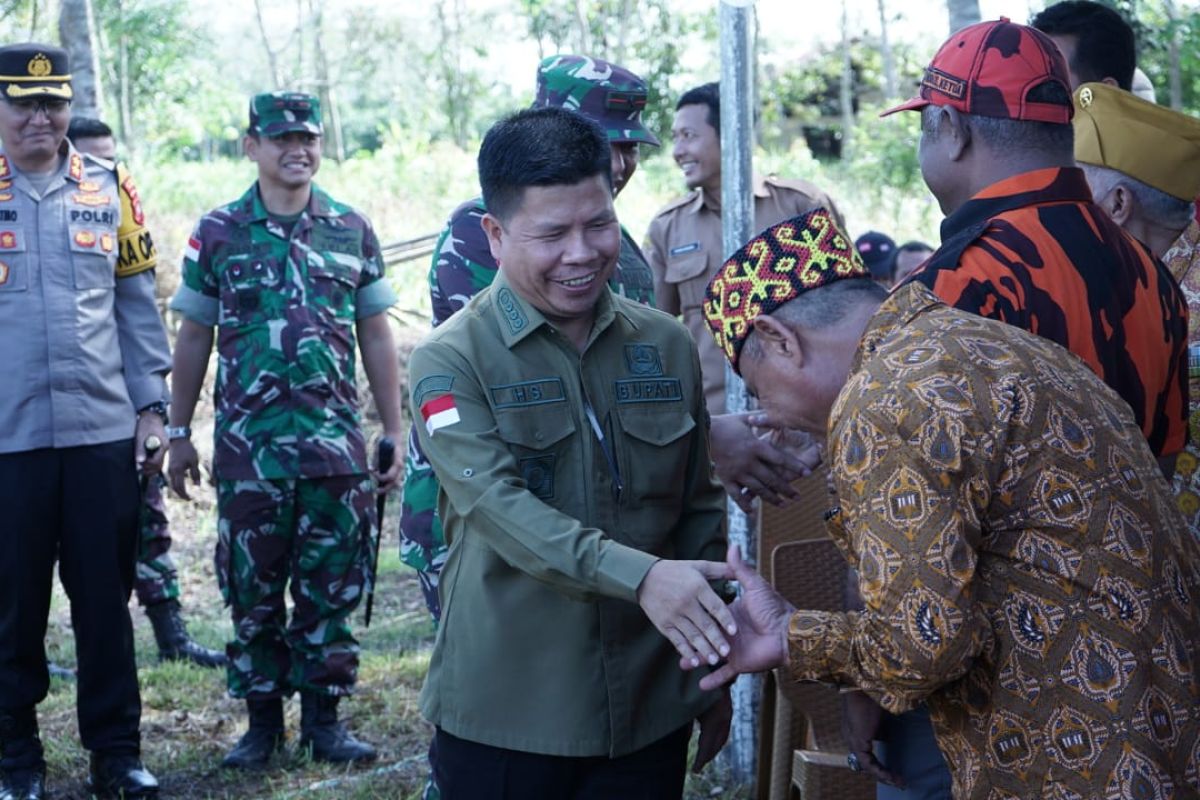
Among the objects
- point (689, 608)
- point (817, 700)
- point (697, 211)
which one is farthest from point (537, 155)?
point (697, 211)

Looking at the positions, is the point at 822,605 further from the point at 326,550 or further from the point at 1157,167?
the point at 326,550

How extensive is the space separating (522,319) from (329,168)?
2015 centimetres

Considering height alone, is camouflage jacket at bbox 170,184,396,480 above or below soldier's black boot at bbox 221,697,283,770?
above

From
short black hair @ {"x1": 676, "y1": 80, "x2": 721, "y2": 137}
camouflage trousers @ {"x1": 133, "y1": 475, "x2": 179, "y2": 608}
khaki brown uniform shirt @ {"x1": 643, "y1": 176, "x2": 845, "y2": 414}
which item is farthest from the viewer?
camouflage trousers @ {"x1": 133, "y1": 475, "x2": 179, "y2": 608}

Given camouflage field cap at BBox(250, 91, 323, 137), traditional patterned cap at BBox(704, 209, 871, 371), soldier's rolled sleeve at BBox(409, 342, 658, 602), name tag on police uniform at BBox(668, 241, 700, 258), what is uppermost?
camouflage field cap at BBox(250, 91, 323, 137)

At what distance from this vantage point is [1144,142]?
321 cm

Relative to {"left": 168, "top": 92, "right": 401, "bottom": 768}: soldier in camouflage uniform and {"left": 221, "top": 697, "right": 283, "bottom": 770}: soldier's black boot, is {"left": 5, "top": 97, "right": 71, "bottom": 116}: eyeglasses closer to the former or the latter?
{"left": 168, "top": 92, "right": 401, "bottom": 768}: soldier in camouflage uniform

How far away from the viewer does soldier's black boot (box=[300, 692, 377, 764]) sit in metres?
5.24

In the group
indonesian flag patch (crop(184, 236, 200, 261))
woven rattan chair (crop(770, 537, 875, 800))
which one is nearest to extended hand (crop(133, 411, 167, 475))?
indonesian flag patch (crop(184, 236, 200, 261))

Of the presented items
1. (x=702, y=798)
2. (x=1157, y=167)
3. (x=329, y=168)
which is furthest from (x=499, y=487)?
(x=329, y=168)

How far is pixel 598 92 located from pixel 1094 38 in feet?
4.52

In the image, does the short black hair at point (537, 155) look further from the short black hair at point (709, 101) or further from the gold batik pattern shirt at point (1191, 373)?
the short black hair at point (709, 101)

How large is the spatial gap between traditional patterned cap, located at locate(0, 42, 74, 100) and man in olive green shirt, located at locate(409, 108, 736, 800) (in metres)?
2.65

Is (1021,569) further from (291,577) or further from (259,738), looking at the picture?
(259,738)
